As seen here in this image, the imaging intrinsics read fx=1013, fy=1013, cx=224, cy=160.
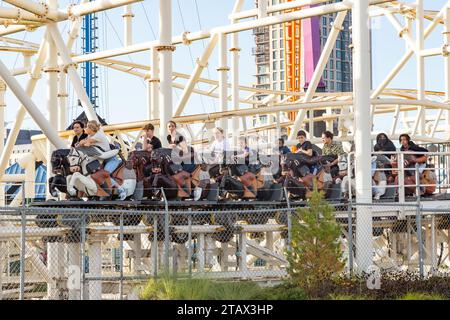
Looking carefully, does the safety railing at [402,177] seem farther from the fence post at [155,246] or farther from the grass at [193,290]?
the grass at [193,290]

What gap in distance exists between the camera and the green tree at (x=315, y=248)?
15.5 m

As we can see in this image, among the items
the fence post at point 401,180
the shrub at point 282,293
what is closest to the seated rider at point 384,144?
the fence post at point 401,180

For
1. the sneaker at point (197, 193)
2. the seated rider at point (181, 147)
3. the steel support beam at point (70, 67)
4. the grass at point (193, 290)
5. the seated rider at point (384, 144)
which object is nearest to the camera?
the grass at point (193, 290)

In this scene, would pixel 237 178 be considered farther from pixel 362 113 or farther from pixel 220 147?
pixel 362 113

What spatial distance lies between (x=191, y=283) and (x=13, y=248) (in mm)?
12122

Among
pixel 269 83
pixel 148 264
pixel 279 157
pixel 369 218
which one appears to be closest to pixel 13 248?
pixel 148 264

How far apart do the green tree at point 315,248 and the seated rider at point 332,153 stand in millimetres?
4500

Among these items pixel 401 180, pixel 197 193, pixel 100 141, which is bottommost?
pixel 197 193

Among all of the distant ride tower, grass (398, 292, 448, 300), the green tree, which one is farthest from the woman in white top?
the distant ride tower

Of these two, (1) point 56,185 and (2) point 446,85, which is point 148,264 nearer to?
(1) point 56,185

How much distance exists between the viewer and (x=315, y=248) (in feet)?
51.1

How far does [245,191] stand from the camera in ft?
63.1

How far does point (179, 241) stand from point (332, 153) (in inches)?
171

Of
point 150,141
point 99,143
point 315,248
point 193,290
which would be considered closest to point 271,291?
point 315,248
